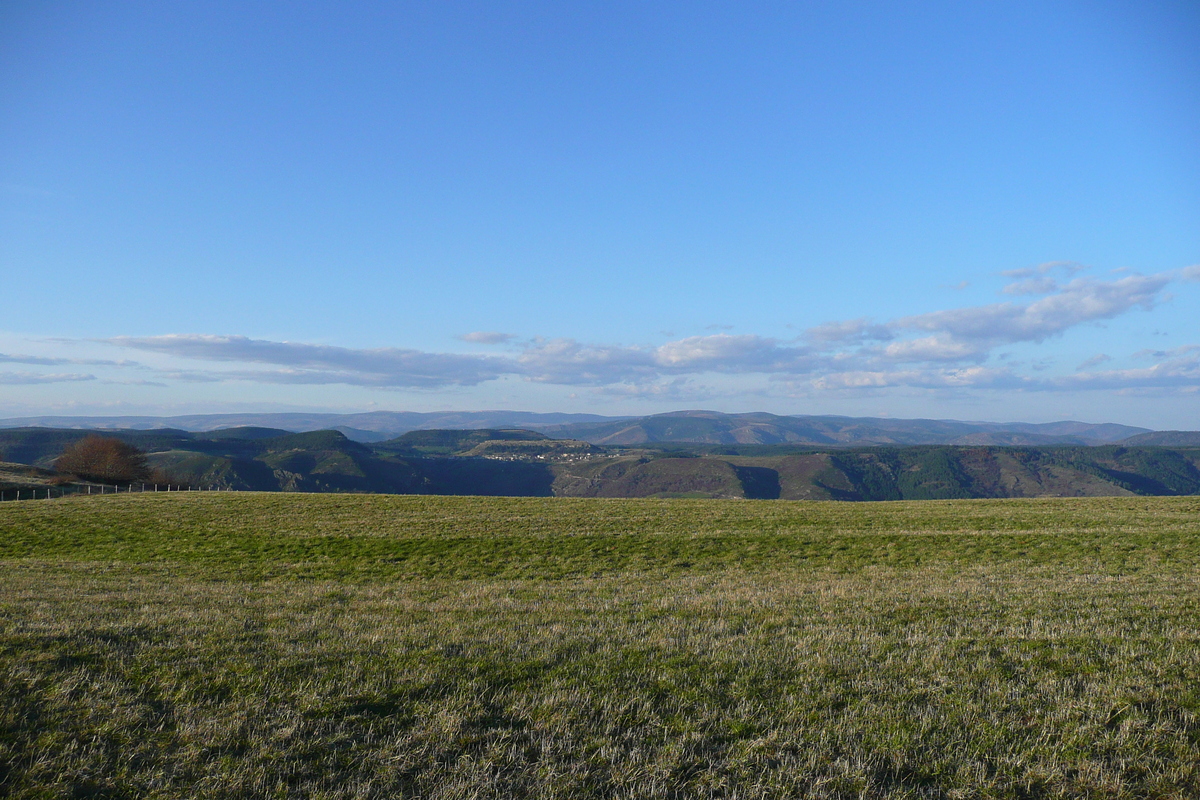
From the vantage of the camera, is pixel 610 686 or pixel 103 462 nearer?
pixel 610 686

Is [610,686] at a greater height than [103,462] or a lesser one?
greater

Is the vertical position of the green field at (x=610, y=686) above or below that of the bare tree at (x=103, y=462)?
above

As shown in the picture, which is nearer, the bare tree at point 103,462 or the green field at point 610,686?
the green field at point 610,686

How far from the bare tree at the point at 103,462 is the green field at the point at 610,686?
10139cm

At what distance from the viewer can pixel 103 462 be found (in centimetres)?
10494

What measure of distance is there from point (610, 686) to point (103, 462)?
426ft

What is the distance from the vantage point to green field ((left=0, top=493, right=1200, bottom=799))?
6492mm

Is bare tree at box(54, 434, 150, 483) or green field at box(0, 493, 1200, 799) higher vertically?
green field at box(0, 493, 1200, 799)

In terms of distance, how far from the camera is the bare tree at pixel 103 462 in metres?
102

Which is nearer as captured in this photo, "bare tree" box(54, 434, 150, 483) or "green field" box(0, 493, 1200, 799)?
"green field" box(0, 493, 1200, 799)

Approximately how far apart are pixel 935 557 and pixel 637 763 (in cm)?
2571

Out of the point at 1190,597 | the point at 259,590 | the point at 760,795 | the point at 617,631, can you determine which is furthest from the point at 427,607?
the point at 1190,597

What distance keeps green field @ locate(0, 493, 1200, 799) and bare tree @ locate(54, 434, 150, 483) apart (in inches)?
3992

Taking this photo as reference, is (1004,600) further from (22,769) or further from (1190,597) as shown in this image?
(22,769)
